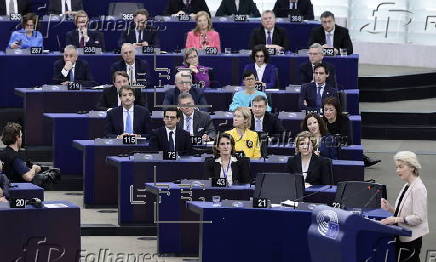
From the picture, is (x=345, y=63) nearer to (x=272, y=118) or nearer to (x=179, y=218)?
(x=272, y=118)

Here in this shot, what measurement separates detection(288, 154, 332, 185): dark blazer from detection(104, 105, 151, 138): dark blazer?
2.21m

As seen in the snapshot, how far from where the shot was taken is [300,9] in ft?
62.7

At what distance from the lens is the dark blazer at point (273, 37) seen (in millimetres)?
17812

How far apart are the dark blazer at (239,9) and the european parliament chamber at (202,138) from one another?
0.03 meters

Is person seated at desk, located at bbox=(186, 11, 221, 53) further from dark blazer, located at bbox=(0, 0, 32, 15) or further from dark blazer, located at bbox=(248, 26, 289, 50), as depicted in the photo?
dark blazer, located at bbox=(0, 0, 32, 15)

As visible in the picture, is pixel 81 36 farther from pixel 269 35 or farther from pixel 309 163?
pixel 309 163

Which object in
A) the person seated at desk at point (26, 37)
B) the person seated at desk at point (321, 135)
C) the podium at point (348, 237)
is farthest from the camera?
the person seated at desk at point (26, 37)

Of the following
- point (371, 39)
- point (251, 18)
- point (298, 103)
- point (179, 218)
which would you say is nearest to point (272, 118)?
point (298, 103)

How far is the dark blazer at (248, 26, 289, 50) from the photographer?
17.8 metres

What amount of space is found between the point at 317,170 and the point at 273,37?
15.9 feet

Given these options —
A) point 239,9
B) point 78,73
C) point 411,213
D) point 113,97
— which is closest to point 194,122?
point 113,97

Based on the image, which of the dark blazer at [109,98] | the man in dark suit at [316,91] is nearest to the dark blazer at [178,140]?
the dark blazer at [109,98]

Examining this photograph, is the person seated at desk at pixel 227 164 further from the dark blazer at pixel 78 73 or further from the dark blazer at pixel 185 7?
the dark blazer at pixel 185 7

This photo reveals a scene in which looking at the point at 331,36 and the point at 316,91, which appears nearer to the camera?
the point at 316,91
